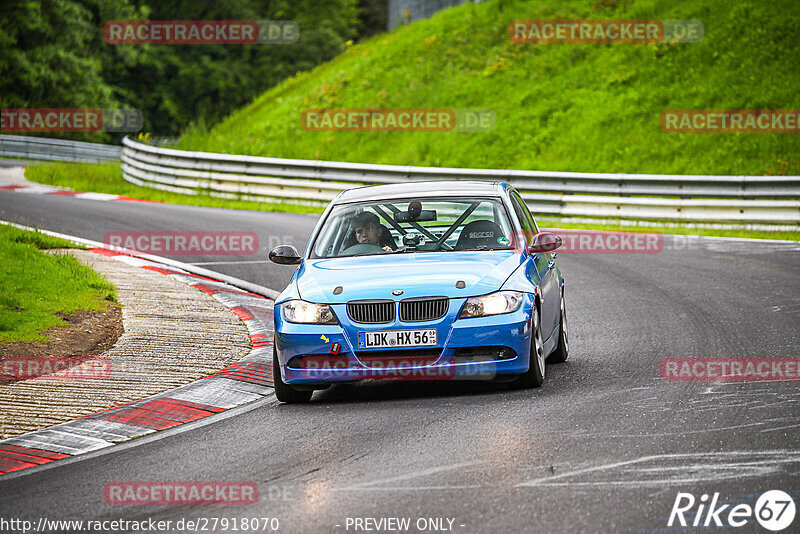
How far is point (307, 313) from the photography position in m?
8.23

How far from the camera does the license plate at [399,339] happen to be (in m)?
7.94

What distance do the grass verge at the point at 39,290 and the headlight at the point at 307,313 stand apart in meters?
3.13

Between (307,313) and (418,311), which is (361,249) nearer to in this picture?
(307,313)

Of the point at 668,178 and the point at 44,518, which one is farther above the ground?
the point at 668,178

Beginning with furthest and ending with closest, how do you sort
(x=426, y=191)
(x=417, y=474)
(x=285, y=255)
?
1. (x=426, y=191)
2. (x=285, y=255)
3. (x=417, y=474)

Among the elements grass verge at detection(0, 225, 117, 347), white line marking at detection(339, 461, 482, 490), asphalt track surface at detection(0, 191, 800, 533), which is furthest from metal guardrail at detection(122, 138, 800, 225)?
white line marking at detection(339, 461, 482, 490)

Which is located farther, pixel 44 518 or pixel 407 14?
pixel 407 14

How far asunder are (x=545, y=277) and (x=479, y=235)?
0.64m

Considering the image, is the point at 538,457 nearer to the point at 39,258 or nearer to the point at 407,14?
the point at 39,258

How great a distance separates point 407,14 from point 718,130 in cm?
2256

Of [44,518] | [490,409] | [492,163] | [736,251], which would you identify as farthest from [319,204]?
[44,518]

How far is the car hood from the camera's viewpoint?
809 centimetres

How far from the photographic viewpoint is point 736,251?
17188mm

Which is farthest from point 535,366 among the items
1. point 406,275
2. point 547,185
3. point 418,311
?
point 547,185
